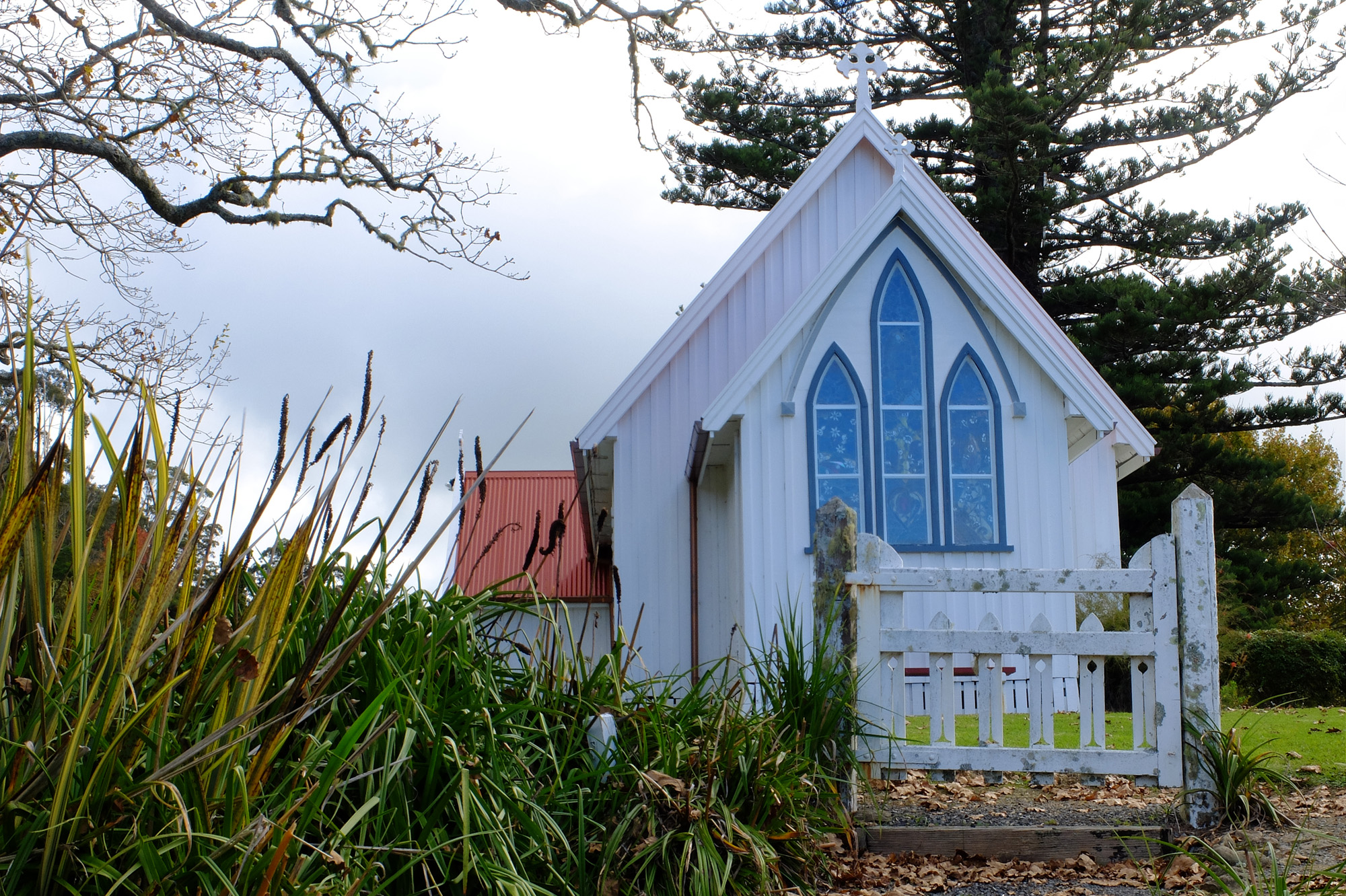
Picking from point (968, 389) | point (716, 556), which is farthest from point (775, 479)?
point (716, 556)

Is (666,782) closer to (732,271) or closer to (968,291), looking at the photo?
(968,291)

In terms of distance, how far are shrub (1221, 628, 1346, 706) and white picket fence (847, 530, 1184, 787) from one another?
9.69 metres

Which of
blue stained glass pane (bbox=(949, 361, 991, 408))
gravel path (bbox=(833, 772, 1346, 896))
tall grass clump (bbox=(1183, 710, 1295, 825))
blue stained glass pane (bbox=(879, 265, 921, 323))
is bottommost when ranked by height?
gravel path (bbox=(833, 772, 1346, 896))

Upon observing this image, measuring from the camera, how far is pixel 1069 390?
9.41 meters

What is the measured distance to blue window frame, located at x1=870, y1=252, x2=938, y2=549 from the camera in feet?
31.2

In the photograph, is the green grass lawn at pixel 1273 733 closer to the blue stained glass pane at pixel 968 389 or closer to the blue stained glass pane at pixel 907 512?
the blue stained glass pane at pixel 907 512

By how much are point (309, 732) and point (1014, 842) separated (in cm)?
345

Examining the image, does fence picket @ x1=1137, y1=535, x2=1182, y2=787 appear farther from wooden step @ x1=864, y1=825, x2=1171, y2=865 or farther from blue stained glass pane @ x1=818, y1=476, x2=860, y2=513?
blue stained glass pane @ x1=818, y1=476, x2=860, y2=513

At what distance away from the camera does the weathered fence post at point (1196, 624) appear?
17.8 ft

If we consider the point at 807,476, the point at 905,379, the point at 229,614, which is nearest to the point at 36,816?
the point at 229,614

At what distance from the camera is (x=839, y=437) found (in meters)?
9.62

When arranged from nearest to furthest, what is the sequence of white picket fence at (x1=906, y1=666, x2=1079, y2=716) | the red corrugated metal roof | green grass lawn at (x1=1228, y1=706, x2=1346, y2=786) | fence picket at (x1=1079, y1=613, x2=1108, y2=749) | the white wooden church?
1. fence picket at (x1=1079, y1=613, x2=1108, y2=749)
2. green grass lawn at (x1=1228, y1=706, x2=1346, y2=786)
3. white picket fence at (x1=906, y1=666, x2=1079, y2=716)
4. the white wooden church
5. the red corrugated metal roof

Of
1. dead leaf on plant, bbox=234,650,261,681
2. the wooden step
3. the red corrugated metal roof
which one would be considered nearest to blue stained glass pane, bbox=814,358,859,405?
the wooden step

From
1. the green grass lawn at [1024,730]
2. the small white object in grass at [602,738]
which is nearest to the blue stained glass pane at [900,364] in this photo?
the green grass lawn at [1024,730]
